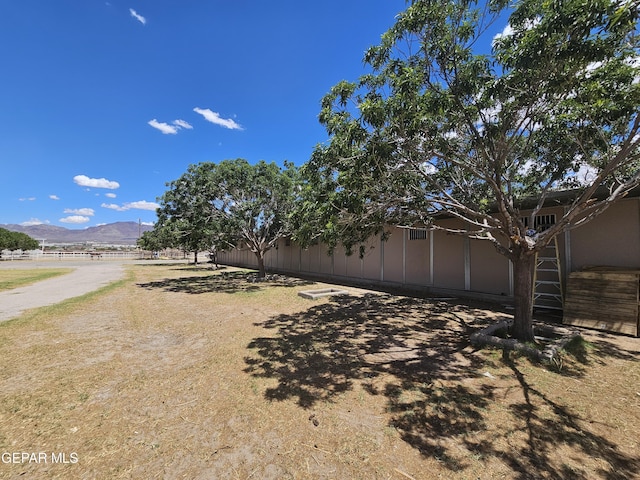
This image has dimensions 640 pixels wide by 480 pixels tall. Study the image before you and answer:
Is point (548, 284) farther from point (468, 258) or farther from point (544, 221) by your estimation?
point (468, 258)

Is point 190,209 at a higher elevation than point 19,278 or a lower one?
higher

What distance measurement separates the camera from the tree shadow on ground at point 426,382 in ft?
8.04

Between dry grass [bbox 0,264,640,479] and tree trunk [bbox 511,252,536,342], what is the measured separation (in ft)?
2.11

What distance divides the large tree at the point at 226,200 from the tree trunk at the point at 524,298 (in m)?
9.81

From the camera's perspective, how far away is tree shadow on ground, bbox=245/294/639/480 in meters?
2.45

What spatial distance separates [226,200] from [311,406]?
39.1 ft

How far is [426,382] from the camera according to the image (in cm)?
369

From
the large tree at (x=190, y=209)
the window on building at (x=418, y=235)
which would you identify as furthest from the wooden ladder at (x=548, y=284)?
the large tree at (x=190, y=209)

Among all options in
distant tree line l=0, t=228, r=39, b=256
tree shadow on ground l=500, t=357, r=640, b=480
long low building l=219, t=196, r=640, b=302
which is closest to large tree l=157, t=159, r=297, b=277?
long low building l=219, t=196, r=640, b=302

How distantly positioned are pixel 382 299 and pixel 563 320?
185 inches

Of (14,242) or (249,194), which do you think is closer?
(249,194)

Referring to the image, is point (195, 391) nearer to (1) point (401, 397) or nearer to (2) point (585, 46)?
(1) point (401, 397)

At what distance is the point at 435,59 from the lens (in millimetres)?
4449

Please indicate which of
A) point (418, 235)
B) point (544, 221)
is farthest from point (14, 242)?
point (544, 221)
